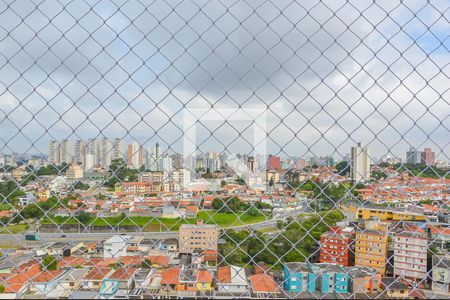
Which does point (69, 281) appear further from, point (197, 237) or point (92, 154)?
point (92, 154)

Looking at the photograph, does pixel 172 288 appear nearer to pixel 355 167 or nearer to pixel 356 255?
pixel 355 167

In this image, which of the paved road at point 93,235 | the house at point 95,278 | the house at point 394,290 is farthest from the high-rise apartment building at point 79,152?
the house at point 394,290

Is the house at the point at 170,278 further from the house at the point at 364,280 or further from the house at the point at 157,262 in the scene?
the house at the point at 364,280

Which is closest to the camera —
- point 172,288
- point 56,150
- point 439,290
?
point 56,150

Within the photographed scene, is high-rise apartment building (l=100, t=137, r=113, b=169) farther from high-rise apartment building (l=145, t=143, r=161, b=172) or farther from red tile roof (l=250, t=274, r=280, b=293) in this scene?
red tile roof (l=250, t=274, r=280, b=293)

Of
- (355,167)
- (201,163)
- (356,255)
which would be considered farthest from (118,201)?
(356,255)

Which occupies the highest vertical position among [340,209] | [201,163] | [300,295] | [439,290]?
[201,163]

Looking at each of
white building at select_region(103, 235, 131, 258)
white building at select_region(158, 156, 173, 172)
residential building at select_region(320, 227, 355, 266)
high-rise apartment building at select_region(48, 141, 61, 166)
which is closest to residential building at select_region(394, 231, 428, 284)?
residential building at select_region(320, 227, 355, 266)
